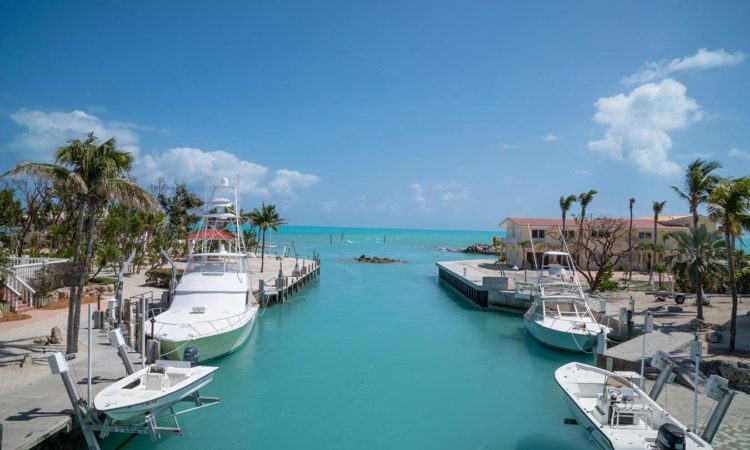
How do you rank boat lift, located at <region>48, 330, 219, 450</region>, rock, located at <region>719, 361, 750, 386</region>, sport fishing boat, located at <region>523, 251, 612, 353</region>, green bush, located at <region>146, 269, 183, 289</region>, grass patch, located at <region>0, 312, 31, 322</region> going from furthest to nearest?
green bush, located at <region>146, 269, 183, 289</region>, sport fishing boat, located at <region>523, 251, 612, 353</region>, grass patch, located at <region>0, 312, 31, 322</region>, rock, located at <region>719, 361, 750, 386</region>, boat lift, located at <region>48, 330, 219, 450</region>

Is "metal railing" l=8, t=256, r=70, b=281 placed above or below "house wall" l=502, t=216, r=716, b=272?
below

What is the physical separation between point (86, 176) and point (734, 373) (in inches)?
861

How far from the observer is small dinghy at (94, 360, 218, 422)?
10.9 meters

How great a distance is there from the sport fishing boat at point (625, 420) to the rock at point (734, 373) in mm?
4533

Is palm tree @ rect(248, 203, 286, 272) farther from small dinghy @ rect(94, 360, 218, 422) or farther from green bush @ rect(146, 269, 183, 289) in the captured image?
small dinghy @ rect(94, 360, 218, 422)

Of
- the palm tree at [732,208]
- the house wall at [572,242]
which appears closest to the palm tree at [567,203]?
the house wall at [572,242]

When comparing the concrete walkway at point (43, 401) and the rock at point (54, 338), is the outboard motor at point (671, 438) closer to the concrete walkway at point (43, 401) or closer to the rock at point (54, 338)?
the concrete walkway at point (43, 401)

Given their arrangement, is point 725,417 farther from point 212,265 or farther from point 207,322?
point 212,265

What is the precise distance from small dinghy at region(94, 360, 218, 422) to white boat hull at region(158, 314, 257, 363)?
4291mm

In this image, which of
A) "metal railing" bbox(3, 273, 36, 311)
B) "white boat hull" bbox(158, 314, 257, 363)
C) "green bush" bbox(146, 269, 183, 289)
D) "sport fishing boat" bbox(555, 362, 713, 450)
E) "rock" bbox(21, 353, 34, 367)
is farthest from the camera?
"green bush" bbox(146, 269, 183, 289)

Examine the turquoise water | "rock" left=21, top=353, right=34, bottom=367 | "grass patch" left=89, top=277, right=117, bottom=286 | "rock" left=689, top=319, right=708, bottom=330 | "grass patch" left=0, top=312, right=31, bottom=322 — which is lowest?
the turquoise water

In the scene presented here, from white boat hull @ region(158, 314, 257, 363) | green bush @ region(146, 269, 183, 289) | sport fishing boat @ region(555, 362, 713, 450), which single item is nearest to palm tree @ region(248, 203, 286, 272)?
green bush @ region(146, 269, 183, 289)

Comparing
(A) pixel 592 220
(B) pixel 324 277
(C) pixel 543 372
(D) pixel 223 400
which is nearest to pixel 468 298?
(A) pixel 592 220

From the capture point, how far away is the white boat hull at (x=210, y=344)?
17375 mm
